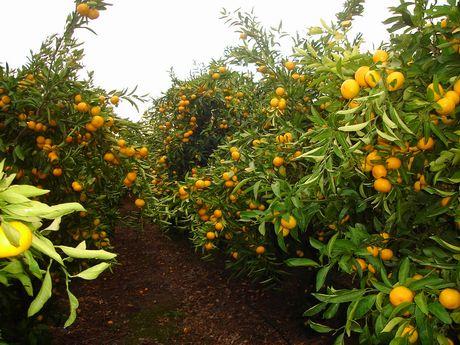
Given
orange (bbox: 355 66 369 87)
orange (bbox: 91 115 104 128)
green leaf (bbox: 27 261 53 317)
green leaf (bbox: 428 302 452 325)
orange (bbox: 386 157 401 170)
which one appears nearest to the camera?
green leaf (bbox: 27 261 53 317)

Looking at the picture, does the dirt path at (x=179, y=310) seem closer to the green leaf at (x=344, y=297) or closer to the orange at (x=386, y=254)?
the orange at (x=386, y=254)

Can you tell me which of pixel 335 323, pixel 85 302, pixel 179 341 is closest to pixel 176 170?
pixel 85 302

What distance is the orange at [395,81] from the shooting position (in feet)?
A: 4.38

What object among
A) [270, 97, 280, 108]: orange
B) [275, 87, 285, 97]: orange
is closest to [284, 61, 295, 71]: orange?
[275, 87, 285, 97]: orange

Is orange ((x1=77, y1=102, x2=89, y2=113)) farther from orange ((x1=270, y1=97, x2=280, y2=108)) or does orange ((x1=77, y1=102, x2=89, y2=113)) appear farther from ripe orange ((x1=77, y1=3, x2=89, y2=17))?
orange ((x1=270, y1=97, x2=280, y2=108))

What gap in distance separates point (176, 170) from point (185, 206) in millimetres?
2736

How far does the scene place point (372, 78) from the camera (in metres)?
1.42

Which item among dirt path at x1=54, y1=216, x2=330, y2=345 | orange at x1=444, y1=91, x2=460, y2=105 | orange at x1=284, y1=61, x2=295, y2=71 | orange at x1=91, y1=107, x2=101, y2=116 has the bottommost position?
dirt path at x1=54, y1=216, x2=330, y2=345

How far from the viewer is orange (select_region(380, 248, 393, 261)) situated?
172 centimetres

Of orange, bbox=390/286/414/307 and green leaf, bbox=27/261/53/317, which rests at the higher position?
green leaf, bbox=27/261/53/317

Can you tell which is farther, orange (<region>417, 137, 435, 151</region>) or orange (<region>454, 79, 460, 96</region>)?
orange (<region>417, 137, 435, 151</region>)

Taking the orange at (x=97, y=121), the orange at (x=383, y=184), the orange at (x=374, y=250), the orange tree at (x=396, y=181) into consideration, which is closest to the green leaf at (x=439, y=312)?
the orange tree at (x=396, y=181)

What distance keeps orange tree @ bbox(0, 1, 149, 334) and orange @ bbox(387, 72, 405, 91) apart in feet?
6.62

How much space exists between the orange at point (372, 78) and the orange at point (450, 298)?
0.85 metres
